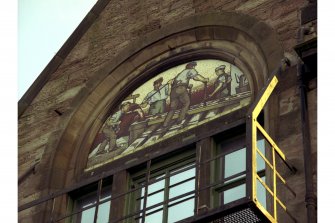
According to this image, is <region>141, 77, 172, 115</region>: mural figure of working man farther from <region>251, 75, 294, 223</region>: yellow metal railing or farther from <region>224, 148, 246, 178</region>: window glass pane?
<region>251, 75, 294, 223</region>: yellow metal railing

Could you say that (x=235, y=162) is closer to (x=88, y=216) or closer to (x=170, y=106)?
(x=170, y=106)

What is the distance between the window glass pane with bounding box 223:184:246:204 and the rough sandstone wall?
8.38 feet

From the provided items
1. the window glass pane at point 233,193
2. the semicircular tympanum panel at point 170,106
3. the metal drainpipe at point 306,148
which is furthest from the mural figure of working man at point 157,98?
the metal drainpipe at point 306,148

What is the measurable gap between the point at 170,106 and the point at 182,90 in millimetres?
337

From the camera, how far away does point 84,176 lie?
1861cm

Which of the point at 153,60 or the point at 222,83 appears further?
the point at 153,60

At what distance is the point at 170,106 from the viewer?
18531mm

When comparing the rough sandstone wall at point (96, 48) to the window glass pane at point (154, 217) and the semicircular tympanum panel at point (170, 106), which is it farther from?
the window glass pane at point (154, 217)

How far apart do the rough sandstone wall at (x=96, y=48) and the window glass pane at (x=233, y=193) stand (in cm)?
256

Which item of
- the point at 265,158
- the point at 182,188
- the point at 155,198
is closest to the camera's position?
the point at 265,158

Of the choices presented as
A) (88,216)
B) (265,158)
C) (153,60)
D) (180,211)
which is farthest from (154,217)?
(153,60)

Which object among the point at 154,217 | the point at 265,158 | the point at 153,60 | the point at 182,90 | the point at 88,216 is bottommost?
the point at 265,158

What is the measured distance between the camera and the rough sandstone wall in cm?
1827

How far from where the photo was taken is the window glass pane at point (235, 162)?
1657 centimetres
